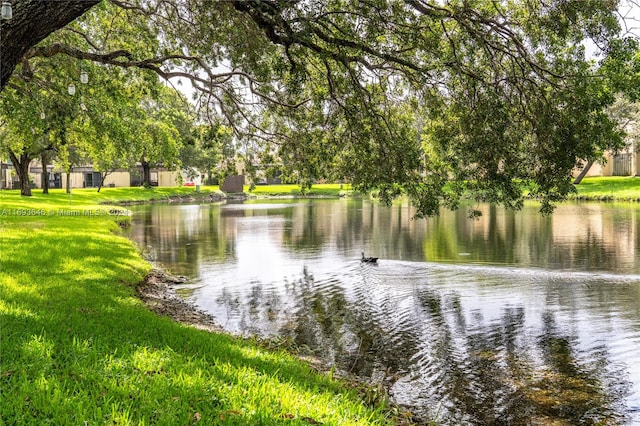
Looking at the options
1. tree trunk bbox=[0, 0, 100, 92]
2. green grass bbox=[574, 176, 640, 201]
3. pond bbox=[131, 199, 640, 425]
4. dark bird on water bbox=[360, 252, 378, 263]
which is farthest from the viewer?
green grass bbox=[574, 176, 640, 201]

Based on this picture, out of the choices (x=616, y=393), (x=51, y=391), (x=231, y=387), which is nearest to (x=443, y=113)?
(x=616, y=393)

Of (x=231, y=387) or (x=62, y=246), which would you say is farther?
(x=62, y=246)

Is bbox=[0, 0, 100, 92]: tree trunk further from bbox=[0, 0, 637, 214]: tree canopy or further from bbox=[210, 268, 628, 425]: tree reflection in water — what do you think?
bbox=[210, 268, 628, 425]: tree reflection in water

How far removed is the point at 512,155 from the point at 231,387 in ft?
24.0

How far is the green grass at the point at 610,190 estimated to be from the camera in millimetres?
48906

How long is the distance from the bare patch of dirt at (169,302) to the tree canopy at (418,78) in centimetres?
451

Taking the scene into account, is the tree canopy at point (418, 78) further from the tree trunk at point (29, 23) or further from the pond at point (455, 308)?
the pond at point (455, 308)

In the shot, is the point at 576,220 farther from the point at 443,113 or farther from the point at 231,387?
the point at 231,387

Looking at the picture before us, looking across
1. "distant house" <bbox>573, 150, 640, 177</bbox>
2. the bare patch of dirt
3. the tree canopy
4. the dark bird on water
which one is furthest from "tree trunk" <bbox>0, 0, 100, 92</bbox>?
"distant house" <bbox>573, 150, 640, 177</bbox>

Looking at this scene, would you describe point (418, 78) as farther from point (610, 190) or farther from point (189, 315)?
point (610, 190)

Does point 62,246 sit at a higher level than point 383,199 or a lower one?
lower

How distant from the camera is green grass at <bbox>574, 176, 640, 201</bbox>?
48.9 meters

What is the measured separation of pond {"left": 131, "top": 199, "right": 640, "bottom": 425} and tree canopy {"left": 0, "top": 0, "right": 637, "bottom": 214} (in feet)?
9.02

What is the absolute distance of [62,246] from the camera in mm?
15078
